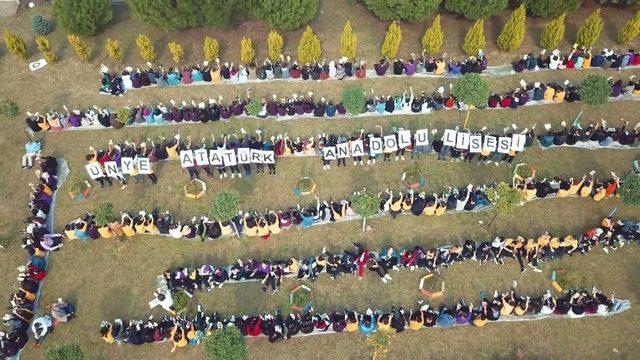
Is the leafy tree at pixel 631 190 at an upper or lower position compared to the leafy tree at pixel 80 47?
lower

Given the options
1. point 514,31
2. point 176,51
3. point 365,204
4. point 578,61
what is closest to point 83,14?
point 176,51

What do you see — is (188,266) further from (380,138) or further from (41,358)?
(380,138)

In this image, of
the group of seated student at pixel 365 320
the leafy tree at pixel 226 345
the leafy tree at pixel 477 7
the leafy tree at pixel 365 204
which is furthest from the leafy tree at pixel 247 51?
the leafy tree at pixel 226 345

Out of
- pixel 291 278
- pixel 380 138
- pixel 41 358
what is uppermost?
pixel 380 138

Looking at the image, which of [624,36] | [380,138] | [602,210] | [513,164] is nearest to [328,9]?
[380,138]

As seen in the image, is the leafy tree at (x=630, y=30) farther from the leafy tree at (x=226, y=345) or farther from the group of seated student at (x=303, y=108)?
the leafy tree at (x=226, y=345)
